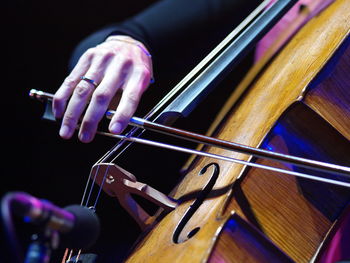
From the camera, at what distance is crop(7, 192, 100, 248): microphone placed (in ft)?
1.14

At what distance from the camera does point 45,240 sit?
38 cm

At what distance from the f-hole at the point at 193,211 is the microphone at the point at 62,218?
0.51ft

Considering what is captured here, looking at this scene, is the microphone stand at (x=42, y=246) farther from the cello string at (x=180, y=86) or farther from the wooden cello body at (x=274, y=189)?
the cello string at (x=180, y=86)

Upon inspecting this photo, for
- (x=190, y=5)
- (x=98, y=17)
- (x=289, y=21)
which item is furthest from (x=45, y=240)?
(x=98, y=17)

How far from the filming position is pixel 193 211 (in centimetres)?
62

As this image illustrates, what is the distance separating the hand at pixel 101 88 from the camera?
0.66m

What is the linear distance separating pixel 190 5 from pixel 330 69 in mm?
547

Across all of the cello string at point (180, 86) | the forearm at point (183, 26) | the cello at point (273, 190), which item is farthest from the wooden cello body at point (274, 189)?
the forearm at point (183, 26)

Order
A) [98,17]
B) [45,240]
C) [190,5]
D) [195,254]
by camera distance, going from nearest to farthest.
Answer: [45,240], [195,254], [190,5], [98,17]

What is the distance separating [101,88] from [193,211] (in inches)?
9.5

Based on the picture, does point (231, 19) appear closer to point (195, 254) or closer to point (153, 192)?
point (153, 192)

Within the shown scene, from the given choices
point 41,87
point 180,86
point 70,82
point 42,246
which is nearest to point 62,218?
point 42,246

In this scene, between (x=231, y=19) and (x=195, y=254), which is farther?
(x=231, y=19)

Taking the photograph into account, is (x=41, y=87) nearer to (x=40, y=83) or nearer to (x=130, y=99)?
(x=40, y=83)
